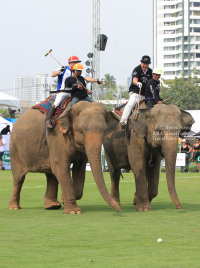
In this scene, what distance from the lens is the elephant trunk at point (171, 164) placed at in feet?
44.3

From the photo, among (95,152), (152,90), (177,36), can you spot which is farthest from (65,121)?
(177,36)

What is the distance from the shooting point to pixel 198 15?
17588 cm

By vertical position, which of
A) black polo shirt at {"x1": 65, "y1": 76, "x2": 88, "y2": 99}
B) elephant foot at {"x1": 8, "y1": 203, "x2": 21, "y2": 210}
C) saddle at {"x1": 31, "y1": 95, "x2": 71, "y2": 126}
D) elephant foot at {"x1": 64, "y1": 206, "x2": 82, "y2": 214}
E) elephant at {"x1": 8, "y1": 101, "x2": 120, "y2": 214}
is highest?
black polo shirt at {"x1": 65, "y1": 76, "x2": 88, "y2": 99}

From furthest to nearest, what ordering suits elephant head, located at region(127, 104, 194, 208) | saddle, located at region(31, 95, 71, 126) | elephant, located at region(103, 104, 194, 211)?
saddle, located at region(31, 95, 71, 126)
elephant, located at region(103, 104, 194, 211)
elephant head, located at region(127, 104, 194, 208)

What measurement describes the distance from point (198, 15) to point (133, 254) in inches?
6809

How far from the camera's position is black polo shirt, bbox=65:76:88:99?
14.8 m

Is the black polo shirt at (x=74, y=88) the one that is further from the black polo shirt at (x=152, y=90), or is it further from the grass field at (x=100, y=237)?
the grass field at (x=100, y=237)

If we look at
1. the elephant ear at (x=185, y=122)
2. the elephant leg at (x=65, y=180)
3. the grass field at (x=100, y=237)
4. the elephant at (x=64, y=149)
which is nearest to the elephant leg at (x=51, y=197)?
the elephant at (x=64, y=149)

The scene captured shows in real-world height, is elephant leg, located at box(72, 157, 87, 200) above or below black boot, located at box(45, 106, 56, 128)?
below

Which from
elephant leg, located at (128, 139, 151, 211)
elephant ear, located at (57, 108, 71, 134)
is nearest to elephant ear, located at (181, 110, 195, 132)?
elephant leg, located at (128, 139, 151, 211)

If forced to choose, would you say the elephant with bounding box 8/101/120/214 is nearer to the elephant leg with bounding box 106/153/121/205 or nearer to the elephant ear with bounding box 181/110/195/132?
the elephant leg with bounding box 106/153/121/205

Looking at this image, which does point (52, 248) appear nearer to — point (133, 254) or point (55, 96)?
point (133, 254)

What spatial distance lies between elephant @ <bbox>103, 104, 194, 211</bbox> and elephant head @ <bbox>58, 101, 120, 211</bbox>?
2.83 ft

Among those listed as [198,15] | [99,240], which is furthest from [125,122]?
[198,15]
